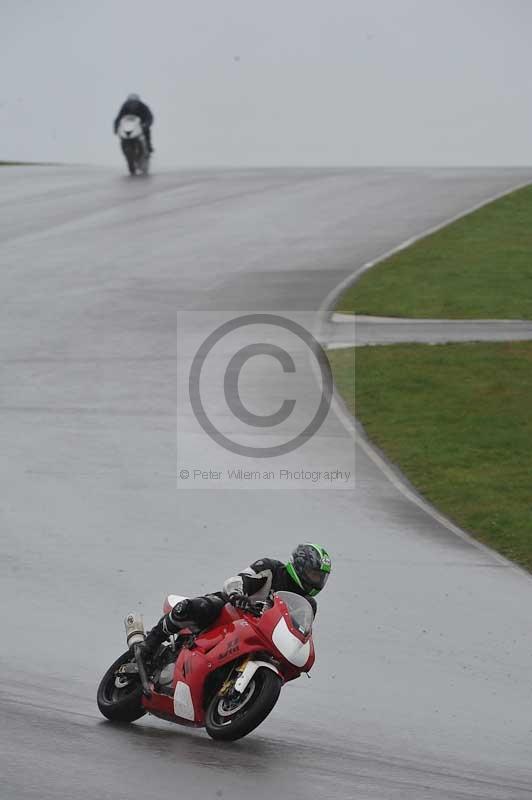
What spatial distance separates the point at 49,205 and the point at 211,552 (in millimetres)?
24650

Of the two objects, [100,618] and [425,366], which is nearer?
[100,618]

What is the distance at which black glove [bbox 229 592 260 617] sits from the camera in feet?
28.9

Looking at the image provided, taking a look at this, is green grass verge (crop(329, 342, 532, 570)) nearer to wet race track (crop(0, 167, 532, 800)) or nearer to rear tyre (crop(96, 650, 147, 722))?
wet race track (crop(0, 167, 532, 800))

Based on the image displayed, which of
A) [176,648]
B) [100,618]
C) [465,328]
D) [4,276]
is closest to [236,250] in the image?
[4,276]

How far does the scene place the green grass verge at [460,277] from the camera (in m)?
24.8

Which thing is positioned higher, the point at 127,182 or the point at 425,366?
the point at 127,182

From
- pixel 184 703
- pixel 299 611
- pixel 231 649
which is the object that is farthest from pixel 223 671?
pixel 299 611

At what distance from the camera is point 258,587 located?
29.7 ft

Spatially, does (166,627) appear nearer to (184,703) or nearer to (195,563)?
(184,703)

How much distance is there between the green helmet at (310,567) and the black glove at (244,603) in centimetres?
39

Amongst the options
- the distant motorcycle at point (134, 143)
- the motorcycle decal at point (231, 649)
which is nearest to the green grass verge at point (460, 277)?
the distant motorcycle at point (134, 143)

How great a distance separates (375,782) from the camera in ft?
26.3

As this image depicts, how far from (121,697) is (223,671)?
89 centimetres

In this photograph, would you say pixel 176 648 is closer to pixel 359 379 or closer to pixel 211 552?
pixel 211 552
